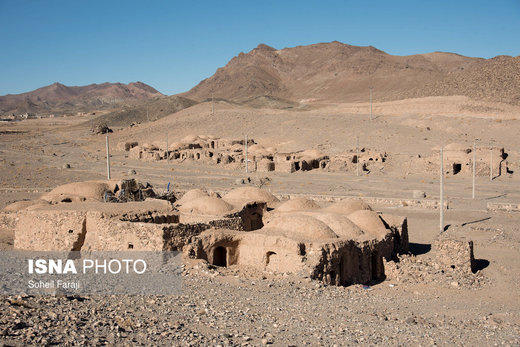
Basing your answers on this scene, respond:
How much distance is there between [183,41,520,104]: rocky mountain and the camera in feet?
262

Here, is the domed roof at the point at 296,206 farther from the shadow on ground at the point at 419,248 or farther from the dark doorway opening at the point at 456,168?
the dark doorway opening at the point at 456,168

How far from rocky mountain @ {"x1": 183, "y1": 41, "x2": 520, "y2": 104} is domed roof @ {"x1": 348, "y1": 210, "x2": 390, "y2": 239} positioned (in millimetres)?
60984

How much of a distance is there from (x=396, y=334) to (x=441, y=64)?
13569cm

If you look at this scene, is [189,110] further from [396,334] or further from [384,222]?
[396,334]

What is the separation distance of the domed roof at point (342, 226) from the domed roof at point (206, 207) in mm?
3479

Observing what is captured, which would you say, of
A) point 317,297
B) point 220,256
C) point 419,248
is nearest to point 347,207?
point 419,248

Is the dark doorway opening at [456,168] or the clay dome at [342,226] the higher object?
the dark doorway opening at [456,168]

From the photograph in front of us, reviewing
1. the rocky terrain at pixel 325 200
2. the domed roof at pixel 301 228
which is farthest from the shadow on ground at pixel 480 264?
the domed roof at pixel 301 228

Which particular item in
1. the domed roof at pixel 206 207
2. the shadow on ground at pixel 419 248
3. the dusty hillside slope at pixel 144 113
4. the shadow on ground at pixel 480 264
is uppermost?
the dusty hillside slope at pixel 144 113

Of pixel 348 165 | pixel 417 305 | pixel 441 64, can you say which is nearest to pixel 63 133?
pixel 348 165

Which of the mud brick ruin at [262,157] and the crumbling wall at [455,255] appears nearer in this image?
the crumbling wall at [455,255]

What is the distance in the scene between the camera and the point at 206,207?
18.1 metres

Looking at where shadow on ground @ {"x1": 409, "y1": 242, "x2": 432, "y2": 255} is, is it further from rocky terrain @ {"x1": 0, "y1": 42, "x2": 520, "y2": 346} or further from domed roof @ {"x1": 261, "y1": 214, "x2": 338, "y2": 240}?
domed roof @ {"x1": 261, "y1": 214, "x2": 338, "y2": 240}

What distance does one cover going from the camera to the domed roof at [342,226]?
1576 centimetres
